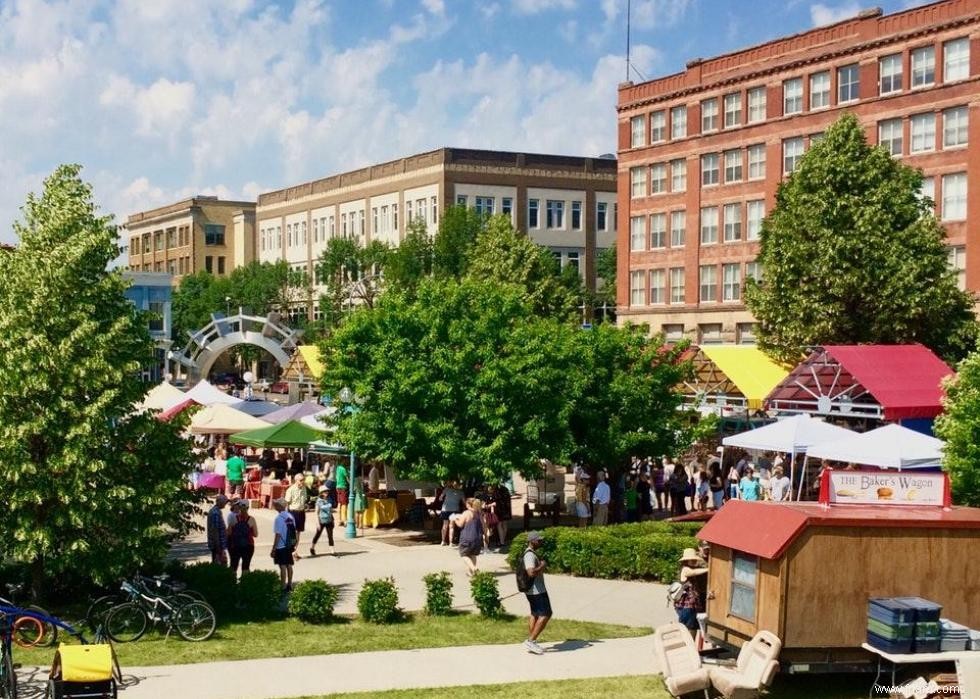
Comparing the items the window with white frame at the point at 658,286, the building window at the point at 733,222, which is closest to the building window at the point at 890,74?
the building window at the point at 733,222

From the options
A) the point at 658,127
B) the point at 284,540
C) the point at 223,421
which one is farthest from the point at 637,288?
the point at 284,540

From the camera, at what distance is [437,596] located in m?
20.3

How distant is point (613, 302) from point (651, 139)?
763 inches

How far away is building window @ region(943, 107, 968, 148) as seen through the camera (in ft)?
171

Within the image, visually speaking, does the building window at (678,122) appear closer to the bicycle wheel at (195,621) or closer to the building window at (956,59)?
the building window at (956,59)

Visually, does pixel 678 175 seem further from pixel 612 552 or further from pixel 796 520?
pixel 796 520

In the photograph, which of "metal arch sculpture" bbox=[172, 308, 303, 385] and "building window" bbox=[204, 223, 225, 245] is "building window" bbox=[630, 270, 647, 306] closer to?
"metal arch sculpture" bbox=[172, 308, 303, 385]

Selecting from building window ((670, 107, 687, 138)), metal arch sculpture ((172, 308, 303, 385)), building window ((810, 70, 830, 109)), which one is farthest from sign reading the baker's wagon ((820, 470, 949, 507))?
metal arch sculpture ((172, 308, 303, 385))

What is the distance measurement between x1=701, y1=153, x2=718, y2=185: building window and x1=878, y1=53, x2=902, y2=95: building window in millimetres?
10497

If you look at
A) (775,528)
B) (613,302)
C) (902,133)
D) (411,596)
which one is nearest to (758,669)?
(775,528)

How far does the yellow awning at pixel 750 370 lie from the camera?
144ft

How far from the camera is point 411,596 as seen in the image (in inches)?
875

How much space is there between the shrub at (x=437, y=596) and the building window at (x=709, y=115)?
47790 millimetres

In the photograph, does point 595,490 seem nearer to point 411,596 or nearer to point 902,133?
point 411,596
